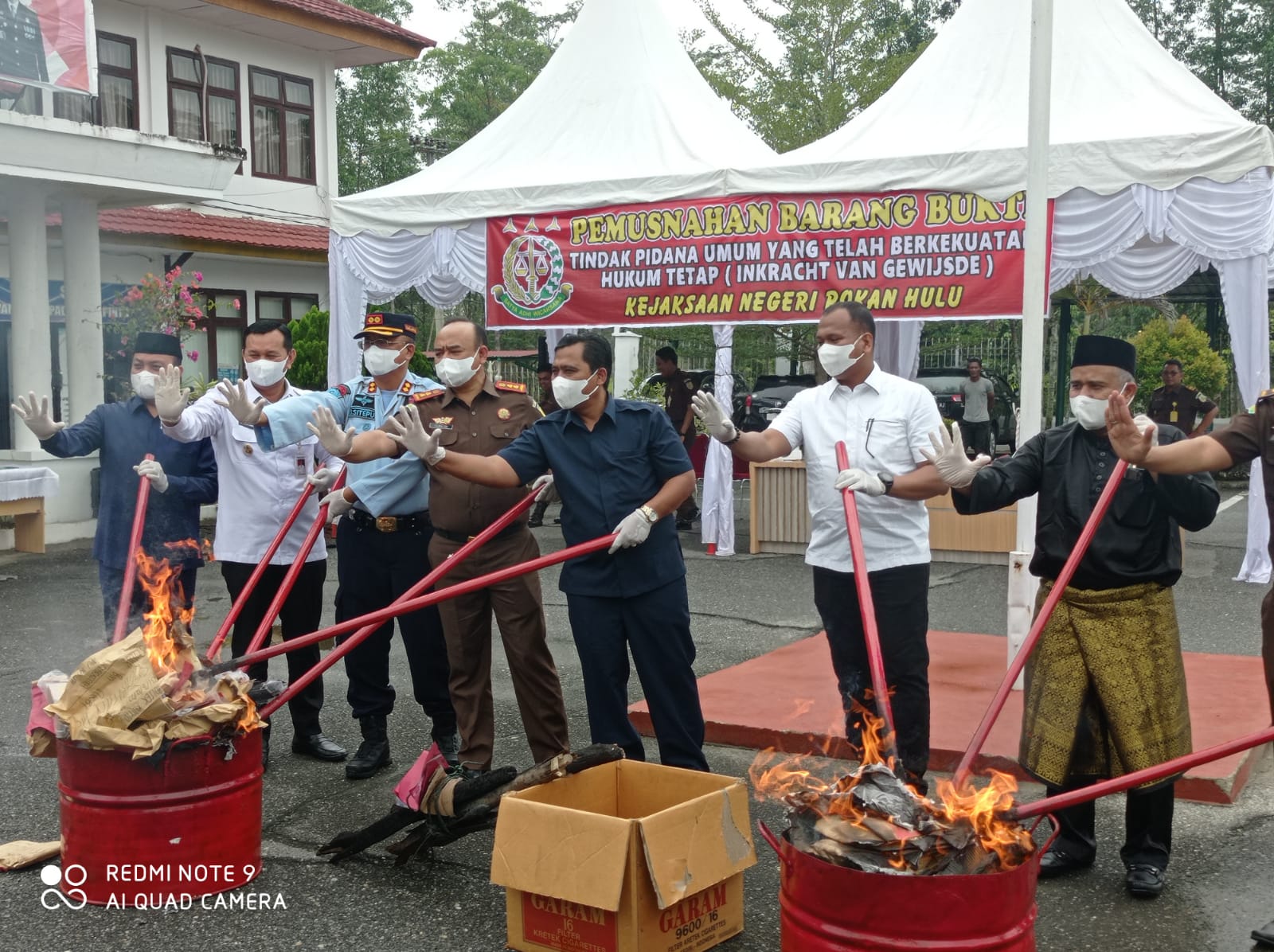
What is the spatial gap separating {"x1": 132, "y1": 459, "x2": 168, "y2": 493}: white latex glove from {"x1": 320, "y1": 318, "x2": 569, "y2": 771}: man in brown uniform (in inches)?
45.6

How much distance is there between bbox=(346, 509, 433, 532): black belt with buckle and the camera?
17.5 ft

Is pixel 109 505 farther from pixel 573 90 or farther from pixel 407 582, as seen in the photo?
pixel 573 90

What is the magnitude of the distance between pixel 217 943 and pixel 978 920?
226 cm

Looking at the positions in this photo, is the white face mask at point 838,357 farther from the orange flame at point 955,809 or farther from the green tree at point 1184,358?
the green tree at point 1184,358

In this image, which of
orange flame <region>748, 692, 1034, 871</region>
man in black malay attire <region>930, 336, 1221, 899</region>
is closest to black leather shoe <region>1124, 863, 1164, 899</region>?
man in black malay attire <region>930, 336, 1221, 899</region>

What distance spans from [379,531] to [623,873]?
2.33 m


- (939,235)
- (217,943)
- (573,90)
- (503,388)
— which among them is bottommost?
(217,943)

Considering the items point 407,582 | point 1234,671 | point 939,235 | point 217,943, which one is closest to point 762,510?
point 939,235

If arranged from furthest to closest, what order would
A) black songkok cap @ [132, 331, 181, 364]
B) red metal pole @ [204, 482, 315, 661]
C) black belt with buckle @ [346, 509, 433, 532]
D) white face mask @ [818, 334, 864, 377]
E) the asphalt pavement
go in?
1. black songkok cap @ [132, 331, 181, 364]
2. black belt with buckle @ [346, 509, 433, 532]
3. red metal pole @ [204, 482, 315, 661]
4. white face mask @ [818, 334, 864, 377]
5. the asphalt pavement

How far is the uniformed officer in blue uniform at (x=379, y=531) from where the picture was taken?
5254 millimetres

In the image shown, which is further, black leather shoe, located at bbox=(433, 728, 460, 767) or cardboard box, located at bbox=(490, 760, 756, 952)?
black leather shoe, located at bbox=(433, 728, 460, 767)

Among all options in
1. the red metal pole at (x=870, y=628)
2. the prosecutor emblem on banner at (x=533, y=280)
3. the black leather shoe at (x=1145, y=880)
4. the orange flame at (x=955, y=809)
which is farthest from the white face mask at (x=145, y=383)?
the prosecutor emblem on banner at (x=533, y=280)

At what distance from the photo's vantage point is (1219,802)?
5.05 meters

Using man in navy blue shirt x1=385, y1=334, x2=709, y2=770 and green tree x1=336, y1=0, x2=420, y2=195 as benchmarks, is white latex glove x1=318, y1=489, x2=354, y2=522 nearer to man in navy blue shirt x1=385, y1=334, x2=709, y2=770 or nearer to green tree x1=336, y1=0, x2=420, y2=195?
man in navy blue shirt x1=385, y1=334, x2=709, y2=770
